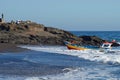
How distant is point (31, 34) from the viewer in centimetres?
7100

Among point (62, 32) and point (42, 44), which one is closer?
point (42, 44)

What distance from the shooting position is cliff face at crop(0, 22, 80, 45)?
68375 millimetres

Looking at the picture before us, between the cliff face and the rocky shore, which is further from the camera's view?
the rocky shore

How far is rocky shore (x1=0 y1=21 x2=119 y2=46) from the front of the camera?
68.6 metres

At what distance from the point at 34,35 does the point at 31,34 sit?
2.12ft

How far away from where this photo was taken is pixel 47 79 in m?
21.8

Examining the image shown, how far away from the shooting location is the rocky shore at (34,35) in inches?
2699

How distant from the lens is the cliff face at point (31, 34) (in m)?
68.4

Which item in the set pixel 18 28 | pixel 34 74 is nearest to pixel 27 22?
pixel 18 28

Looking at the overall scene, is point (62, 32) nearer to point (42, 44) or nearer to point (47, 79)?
point (42, 44)

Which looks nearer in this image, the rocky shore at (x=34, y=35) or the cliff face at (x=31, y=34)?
the cliff face at (x=31, y=34)

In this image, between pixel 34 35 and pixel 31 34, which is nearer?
pixel 31 34

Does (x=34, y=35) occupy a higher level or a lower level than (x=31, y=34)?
lower

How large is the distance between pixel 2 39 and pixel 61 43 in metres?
9.91
